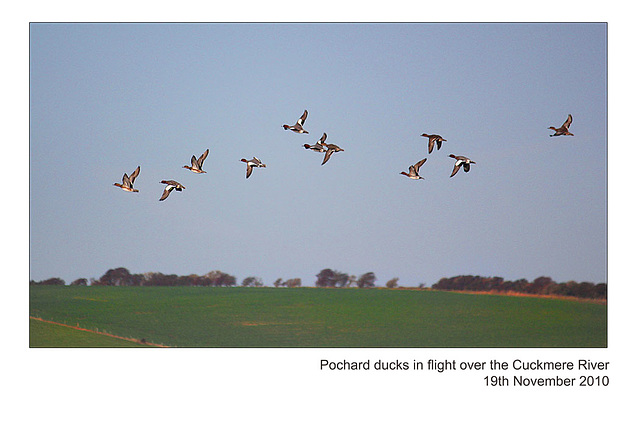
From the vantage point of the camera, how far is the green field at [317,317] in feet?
50.2

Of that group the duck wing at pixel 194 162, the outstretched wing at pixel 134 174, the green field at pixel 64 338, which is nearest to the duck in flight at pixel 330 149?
the duck wing at pixel 194 162

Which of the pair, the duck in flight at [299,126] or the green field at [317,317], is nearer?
the duck in flight at [299,126]

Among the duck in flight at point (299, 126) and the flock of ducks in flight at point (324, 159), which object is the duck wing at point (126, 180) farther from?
the duck in flight at point (299, 126)

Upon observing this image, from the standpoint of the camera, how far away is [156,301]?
19.1m

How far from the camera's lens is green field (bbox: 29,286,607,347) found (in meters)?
15.3

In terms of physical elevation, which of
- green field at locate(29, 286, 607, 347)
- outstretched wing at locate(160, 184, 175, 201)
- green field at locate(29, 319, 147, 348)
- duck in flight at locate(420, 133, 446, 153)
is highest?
duck in flight at locate(420, 133, 446, 153)

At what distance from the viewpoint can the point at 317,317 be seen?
17250 millimetres

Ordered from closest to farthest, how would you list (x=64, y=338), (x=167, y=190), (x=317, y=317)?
(x=167, y=190) < (x=64, y=338) < (x=317, y=317)

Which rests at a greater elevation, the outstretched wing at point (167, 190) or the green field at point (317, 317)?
the outstretched wing at point (167, 190)

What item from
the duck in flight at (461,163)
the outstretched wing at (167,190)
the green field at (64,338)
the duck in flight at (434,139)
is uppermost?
the duck in flight at (434,139)

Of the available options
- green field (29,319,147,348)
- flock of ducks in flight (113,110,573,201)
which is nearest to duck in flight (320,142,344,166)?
flock of ducks in flight (113,110,573,201)

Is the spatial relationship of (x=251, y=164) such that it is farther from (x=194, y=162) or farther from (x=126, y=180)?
(x=126, y=180)

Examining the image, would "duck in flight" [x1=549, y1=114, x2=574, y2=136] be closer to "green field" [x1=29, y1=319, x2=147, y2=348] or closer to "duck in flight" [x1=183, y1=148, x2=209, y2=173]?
"duck in flight" [x1=183, y1=148, x2=209, y2=173]

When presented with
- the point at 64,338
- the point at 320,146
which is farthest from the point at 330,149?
the point at 64,338
